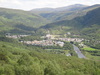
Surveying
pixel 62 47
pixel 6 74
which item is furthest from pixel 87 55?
pixel 6 74

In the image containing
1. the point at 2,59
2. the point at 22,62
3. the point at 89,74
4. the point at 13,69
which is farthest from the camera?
the point at 2,59

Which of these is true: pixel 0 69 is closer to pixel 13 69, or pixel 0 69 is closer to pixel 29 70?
pixel 13 69

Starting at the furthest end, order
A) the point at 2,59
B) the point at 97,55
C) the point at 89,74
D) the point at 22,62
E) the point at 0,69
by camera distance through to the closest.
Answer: the point at 97,55 < the point at 2,59 < the point at 89,74 < the point at 22,62 < the point at 0,69

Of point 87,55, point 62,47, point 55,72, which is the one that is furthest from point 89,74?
point 62,47

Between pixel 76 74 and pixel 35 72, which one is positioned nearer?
pixel 35 72

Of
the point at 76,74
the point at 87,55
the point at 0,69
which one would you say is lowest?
the point at 87,55

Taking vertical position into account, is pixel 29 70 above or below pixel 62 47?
above

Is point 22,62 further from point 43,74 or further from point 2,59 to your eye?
point 2,59

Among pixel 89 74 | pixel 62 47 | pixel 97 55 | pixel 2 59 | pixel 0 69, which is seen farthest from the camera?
pixel 62 47

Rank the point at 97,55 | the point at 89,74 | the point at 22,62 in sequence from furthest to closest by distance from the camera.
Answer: the point at 97,55, the point at 89,74, the point at 22,62
